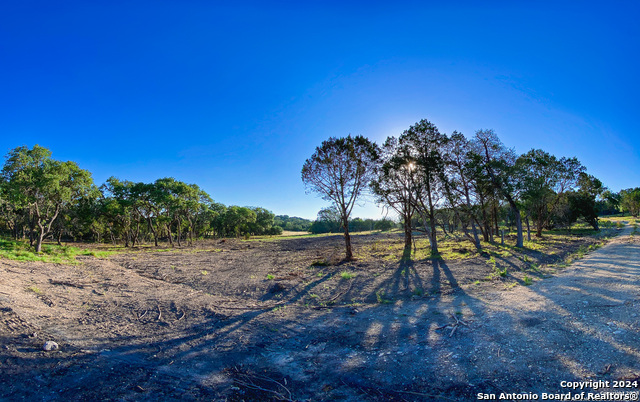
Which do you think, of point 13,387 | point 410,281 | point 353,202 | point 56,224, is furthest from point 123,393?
point 56,224

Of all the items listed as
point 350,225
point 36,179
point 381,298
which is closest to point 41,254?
point 36,179

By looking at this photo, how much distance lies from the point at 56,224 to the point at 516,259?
63755 mm

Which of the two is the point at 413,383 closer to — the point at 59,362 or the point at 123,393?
the point at 123,393

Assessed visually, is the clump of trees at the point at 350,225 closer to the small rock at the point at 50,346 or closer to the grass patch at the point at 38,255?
the grass patch at the point at 38,255

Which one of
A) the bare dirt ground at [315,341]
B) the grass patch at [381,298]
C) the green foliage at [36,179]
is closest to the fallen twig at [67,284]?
the bare dirt ground at [315,341]

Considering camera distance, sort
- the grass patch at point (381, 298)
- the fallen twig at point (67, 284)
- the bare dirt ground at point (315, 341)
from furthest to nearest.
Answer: the fallen twig at point (67, 284)
the grass patch at point (381, 298)
the bare dirt ground at point (315, 341)

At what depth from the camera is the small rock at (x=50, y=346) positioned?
5.40 metres

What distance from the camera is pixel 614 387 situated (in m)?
3.89

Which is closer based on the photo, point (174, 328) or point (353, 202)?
point (174, 328)

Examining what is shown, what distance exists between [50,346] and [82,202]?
130ft

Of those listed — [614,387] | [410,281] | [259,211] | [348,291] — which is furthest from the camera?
[259,211]

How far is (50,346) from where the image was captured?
5465 millimetres

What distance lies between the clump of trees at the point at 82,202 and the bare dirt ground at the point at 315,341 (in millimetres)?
17390

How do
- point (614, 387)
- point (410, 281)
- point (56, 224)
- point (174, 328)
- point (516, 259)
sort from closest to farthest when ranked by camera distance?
point (614, 387) < point (174, 328) < point (410, 281) < point (516, 259) < point (56, 224)
